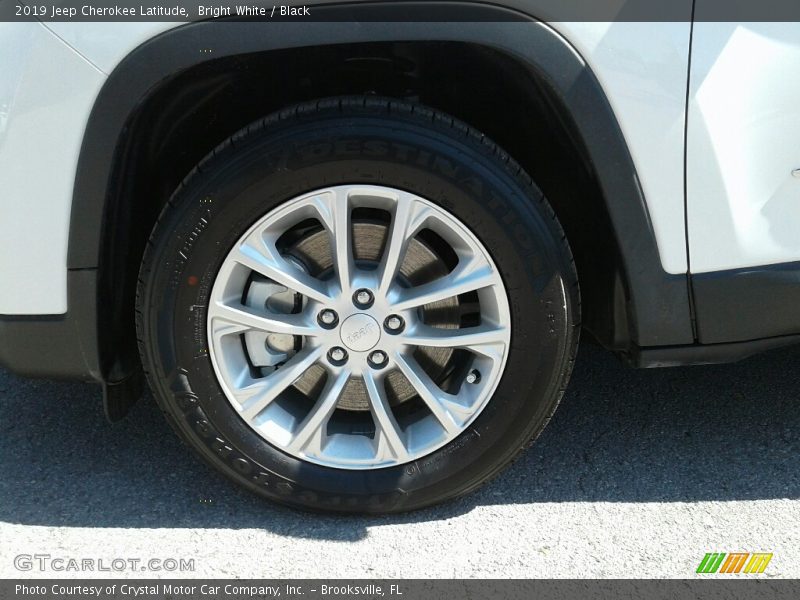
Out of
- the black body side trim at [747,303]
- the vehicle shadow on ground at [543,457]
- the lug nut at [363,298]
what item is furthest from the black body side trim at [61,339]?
the black body side trim at [747,303]

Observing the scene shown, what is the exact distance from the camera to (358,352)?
7.09ft

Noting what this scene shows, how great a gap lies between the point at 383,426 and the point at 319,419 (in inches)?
6.1

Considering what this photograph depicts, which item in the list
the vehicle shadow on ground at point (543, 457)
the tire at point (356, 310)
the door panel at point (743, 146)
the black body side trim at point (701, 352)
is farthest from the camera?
the vehicle shadow on ground at point (543, 457)

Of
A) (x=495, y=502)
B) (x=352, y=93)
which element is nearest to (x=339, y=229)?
(x=352, y=93)

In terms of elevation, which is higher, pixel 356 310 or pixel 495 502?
pixel 356 310

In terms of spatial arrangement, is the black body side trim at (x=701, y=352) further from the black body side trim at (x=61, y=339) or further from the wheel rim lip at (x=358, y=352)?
the black body side trim at (x=61, y=339)

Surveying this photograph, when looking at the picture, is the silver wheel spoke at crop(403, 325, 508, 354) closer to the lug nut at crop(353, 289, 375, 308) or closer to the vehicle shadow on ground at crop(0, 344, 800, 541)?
the lug nut at crop(353, 289, 375, 308)

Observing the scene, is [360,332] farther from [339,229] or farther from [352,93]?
[352,93]

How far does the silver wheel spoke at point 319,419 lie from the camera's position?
85.9 inches

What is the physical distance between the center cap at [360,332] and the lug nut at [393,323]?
2 cm

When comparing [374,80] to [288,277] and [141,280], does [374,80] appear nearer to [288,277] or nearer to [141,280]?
[288,277]

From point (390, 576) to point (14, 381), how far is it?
1485 millimetres

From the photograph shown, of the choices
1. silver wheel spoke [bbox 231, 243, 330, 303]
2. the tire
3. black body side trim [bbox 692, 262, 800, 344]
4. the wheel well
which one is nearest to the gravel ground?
the tire

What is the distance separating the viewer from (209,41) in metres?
1.89
